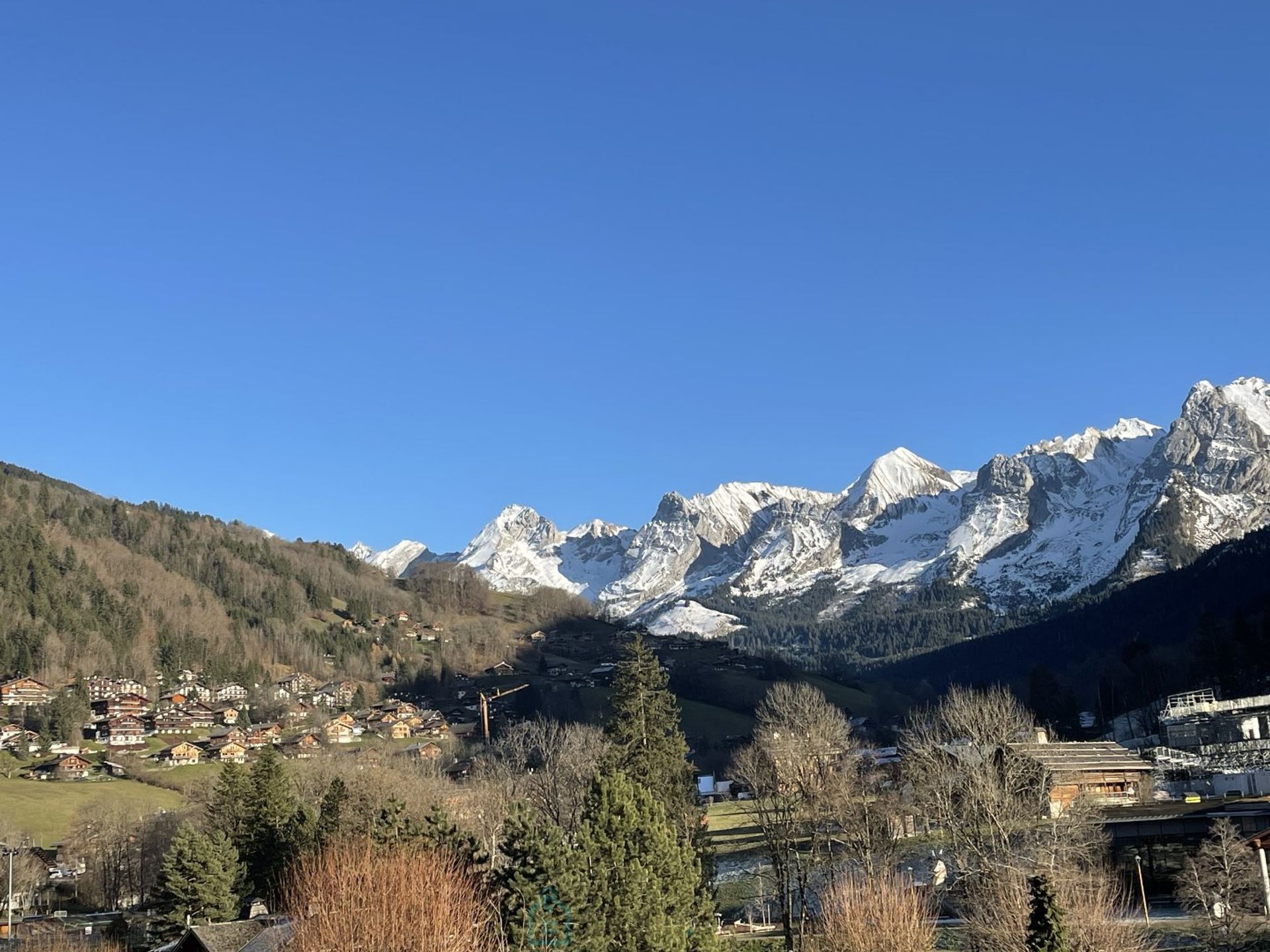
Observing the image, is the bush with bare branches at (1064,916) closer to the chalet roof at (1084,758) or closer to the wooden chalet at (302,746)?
the chalet roof at (1084,758)

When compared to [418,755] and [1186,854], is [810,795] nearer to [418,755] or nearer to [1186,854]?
[1186,854]

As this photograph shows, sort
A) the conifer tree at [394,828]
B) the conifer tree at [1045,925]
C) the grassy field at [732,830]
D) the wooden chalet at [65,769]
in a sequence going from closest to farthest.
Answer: the conifer tree at [1045,925] < the conifer tree at [394,828] < the grassy field at [732,830] < the wooden chalet at [65,769]

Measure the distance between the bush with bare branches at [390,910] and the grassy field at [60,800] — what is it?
334 feet

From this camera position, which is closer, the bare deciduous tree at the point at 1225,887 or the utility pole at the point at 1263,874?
the bare deciduous tree at the point at 1225,887

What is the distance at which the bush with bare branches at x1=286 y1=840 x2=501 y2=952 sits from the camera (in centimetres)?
3378

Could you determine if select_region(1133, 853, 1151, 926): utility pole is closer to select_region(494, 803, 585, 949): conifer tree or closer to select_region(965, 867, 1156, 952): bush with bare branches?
select_region(965, 867, 1156, 952): bush with bare branches

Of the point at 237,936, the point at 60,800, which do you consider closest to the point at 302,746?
the point at 60,800

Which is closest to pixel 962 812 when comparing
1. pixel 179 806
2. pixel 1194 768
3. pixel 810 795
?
pixel 810 795

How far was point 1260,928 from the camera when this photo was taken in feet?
→ 180

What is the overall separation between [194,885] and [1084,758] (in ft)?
219

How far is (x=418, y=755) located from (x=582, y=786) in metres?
87.5

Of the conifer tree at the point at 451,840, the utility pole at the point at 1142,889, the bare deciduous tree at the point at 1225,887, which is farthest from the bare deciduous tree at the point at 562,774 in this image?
the bare deciduous tree at the point at 1225,887

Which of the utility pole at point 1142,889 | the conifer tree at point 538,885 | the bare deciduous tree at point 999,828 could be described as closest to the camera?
the conifer tree at point 538,885

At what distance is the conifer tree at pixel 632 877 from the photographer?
148 feet
